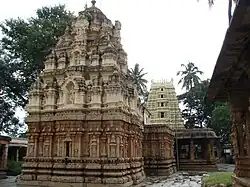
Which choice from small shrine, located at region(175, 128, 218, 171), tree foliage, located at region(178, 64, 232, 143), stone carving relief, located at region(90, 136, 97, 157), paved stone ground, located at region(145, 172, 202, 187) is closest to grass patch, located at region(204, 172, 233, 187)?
paved stone ground, located at region(145, 172, 202, 187)

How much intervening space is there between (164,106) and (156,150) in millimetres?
13944

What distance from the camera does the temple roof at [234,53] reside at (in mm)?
3167

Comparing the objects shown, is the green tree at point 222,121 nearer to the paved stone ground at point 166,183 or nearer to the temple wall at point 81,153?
the paved stone ground at point 166,183

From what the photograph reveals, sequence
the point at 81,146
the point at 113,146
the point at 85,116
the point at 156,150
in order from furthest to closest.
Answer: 1. the point at 156,150
2. the point at 85,116
3. the point at 81,146
4. the point at 113,146

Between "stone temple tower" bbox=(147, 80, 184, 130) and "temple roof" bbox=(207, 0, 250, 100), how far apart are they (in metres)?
30.2

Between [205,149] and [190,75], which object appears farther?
[190,75]

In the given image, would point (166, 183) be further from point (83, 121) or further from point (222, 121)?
point (222, 121)

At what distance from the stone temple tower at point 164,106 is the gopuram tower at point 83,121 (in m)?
18.6

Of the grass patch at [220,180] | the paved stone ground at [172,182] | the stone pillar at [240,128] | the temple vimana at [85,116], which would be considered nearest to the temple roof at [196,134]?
the paved stone ground at [172,182]

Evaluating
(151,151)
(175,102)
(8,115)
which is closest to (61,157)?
(151,151)

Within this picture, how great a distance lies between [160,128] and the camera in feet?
81.0

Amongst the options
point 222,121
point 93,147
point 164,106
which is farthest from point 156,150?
point 222,121

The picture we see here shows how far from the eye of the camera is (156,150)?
80.1 feet

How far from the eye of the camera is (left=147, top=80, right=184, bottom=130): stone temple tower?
122ft
